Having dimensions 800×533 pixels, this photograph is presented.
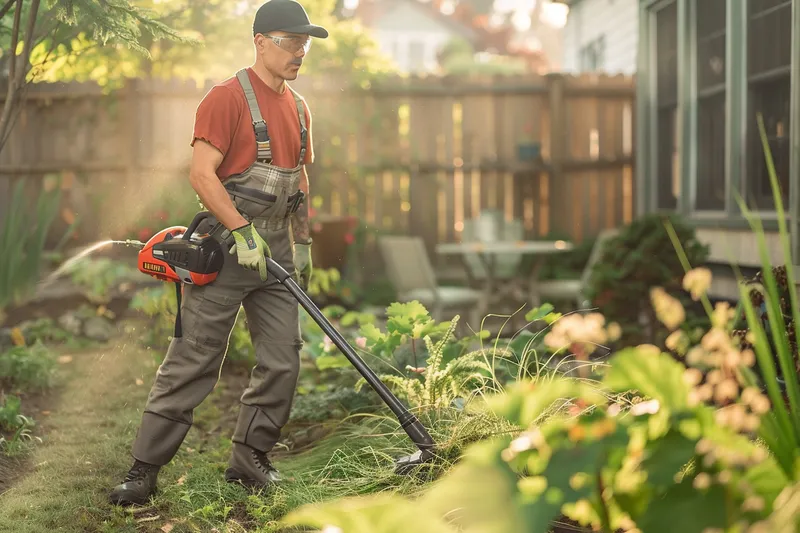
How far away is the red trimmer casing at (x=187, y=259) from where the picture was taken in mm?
3795

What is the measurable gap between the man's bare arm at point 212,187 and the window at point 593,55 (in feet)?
37.8

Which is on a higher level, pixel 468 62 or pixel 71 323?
pixel 468 62

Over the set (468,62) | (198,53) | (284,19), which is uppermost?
(468,62)

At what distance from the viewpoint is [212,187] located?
12.1ft

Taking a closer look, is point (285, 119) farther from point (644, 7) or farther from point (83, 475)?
point (644, 7)

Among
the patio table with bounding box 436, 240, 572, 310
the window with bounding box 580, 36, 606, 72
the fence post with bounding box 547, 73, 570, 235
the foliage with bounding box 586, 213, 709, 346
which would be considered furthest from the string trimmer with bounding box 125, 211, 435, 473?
the window with bounding box 580, 36, 606, 72

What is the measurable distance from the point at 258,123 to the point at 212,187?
32 cm

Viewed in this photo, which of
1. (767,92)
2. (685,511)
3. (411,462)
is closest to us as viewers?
(685,511)

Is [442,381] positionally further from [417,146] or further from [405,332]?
[417,146]

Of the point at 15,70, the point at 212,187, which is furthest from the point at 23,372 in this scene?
the point at 212,187

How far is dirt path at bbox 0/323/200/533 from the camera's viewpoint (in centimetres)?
369

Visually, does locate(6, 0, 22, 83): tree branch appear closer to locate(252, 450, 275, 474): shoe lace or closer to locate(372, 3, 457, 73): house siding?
locate(252, 450, 275, 474): shoe lace

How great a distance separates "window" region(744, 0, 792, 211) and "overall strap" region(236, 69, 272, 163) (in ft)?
11.6

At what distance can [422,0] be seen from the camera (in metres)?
41.5
